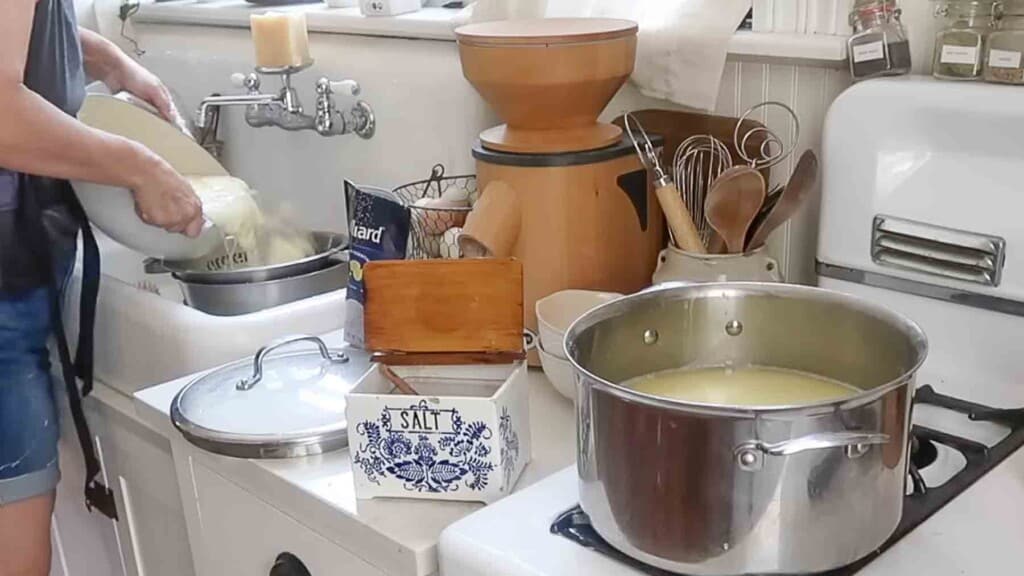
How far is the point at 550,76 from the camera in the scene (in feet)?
3.47

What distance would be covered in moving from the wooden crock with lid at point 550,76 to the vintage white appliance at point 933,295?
0.23 metres

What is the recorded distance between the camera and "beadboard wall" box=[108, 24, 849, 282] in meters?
1.13

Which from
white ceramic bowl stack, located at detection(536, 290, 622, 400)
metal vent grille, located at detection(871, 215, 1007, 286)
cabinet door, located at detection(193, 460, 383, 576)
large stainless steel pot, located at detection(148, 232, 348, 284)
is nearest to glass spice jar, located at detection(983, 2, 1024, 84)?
metal vent grille, located at detection(871, 215, 1007, 286)

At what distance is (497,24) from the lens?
116 centimetres

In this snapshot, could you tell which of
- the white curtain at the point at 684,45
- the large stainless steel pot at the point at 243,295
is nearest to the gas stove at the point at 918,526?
the white curtain at the point at 684,45

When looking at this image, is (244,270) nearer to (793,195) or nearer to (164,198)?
(164,198)

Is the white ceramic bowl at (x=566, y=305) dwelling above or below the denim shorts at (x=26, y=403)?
above

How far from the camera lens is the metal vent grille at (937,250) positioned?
0.92 meters

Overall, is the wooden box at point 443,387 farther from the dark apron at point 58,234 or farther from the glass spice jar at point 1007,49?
the dark apron at point 58,234

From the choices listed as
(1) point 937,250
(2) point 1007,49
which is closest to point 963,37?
(2) point 1007,49

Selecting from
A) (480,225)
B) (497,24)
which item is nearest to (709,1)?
(497,24)

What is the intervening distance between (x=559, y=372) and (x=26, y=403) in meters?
0.75

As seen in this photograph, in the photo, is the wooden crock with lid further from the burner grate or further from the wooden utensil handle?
the burner grate

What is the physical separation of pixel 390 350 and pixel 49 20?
688 mm
